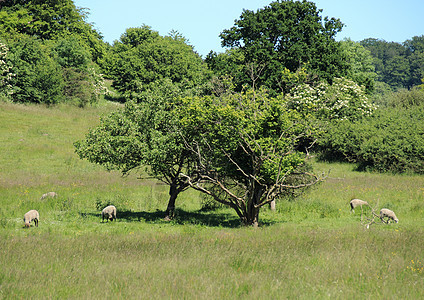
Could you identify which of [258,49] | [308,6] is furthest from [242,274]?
Result: [308,6]

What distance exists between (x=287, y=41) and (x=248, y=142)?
37.0 metres

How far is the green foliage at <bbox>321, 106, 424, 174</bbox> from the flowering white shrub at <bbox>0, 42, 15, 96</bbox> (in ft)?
149

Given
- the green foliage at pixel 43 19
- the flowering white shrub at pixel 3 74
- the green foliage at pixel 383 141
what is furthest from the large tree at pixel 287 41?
the green foliage at pixel 43 19

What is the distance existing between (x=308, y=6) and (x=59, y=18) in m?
63.3

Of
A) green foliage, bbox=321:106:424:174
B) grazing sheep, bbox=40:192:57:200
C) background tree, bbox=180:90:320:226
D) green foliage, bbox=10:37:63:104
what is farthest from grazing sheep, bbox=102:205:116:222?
green foliage, bbox=10:37:63:104

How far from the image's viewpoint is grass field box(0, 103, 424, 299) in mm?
8891

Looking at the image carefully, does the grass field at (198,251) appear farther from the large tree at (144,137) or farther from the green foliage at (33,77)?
the green foliage at (33,77)

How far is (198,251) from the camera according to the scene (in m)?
12.7

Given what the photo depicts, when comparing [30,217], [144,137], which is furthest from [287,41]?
[30,217]

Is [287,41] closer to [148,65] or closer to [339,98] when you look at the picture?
[339,98]

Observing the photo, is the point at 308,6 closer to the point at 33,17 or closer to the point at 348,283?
the point at 348,283

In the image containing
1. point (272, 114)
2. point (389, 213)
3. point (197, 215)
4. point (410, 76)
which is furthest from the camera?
point (410, 76)

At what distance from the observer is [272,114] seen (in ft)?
60.5

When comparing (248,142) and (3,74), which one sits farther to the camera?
(3,74)
